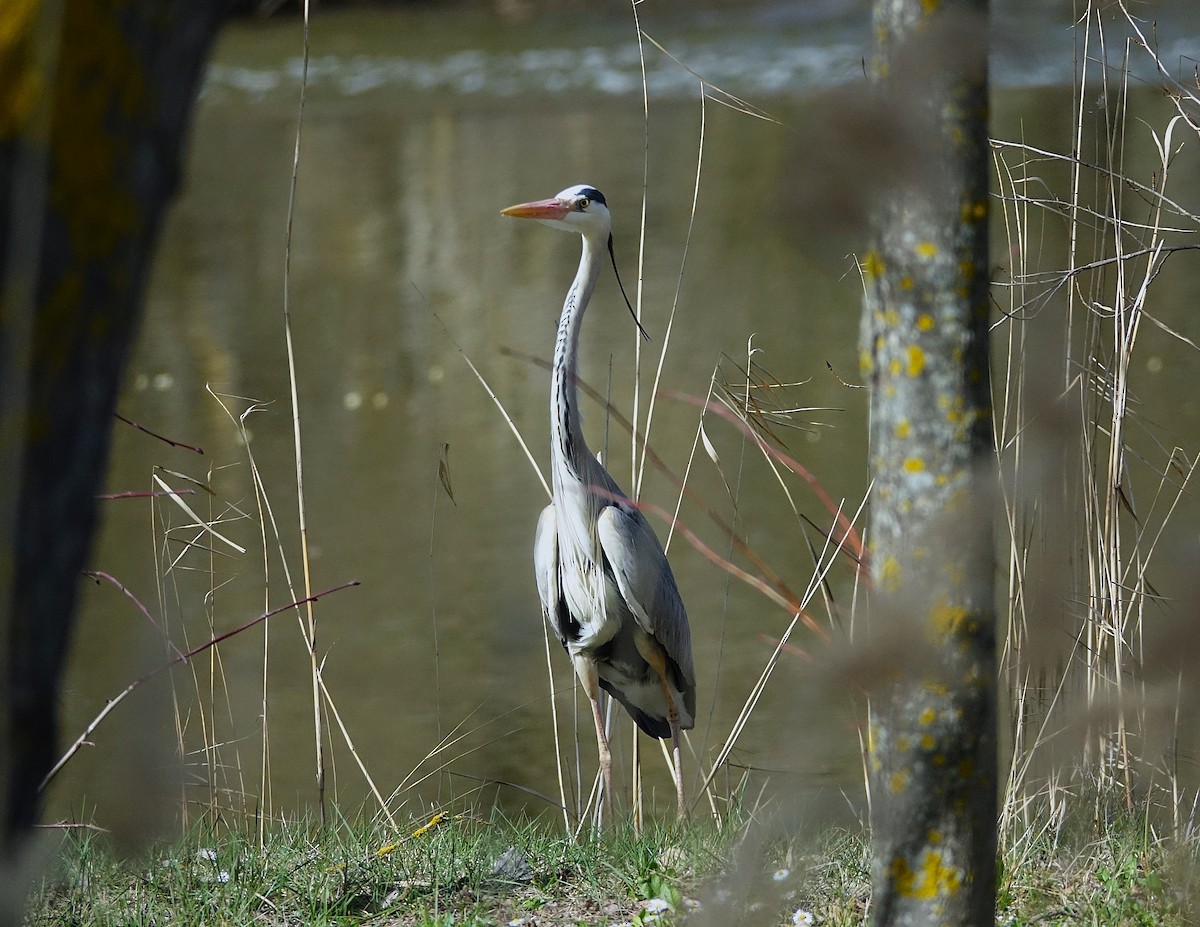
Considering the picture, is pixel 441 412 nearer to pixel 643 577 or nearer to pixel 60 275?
pixel 643 577

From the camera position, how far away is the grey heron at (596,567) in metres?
3.31

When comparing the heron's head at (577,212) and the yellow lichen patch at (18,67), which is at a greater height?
the yellow lichen patch at (18,67)

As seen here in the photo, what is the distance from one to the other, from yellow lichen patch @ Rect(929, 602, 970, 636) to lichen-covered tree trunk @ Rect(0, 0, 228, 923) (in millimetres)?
863

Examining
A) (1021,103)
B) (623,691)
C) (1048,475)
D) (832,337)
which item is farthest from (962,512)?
(1021,103)

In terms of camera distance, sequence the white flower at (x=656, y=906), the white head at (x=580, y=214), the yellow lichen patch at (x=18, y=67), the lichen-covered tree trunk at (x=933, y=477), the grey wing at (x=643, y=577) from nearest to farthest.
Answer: the yellow lichen patch at (x=18, y=67) → the lichen-covered tree trunk at (x=933, y=477) → the white flower at (x=656, y=906) → the grey wing at (x=643, y=577) → the white head at (x=580, y=214)

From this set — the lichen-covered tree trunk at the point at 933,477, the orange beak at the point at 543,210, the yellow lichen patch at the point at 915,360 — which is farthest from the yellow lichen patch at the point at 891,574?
the orange beak at the point at 543,210

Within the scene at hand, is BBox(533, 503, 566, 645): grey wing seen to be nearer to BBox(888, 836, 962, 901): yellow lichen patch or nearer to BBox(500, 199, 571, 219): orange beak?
BBox(500, 199, 571, 219): orange beak

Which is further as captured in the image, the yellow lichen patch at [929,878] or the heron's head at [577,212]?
the heron's head at [577,212]

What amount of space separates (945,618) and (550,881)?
1.17m

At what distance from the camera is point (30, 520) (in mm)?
872

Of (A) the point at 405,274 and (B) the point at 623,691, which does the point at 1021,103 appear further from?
(B) the point at 623,691

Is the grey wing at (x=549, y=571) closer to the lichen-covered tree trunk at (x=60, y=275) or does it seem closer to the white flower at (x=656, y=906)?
the white flower at (x=656, y=906)

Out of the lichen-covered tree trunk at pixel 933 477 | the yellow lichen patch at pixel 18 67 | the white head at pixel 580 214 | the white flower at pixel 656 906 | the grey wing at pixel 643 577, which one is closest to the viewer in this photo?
the yellow lichen patch at pixel 18 67

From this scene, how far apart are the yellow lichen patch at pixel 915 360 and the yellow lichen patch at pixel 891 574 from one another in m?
0.20
